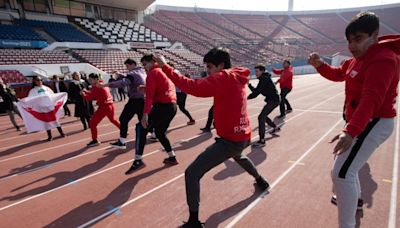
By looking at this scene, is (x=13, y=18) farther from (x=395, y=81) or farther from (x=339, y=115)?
(x=395, y=81)

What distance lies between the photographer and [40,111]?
7.32m

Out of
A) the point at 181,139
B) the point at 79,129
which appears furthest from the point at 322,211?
the point at 79,129

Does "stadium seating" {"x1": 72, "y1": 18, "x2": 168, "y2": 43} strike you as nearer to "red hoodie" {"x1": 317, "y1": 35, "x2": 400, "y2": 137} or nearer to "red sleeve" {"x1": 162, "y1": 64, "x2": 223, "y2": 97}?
"red sleeve" {"x1": 162, "y1": 64, "x2": 223, "y2": 97}

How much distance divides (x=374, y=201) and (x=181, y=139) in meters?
4.61

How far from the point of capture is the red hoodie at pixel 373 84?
6.40 feet

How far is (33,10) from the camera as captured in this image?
86.9ft

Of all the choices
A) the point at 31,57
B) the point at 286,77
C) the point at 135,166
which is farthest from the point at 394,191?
the point at 31,57

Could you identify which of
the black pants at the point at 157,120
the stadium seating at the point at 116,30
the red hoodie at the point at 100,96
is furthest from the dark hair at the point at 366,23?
the stadium seating at the point at 116,30

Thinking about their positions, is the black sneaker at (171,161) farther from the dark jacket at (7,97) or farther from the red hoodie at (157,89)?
the dark jacket at (7,97)

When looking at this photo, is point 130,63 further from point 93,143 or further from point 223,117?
point 223,117

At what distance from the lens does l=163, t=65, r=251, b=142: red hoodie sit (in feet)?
8.65

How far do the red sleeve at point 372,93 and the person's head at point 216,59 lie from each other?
1.37 meters

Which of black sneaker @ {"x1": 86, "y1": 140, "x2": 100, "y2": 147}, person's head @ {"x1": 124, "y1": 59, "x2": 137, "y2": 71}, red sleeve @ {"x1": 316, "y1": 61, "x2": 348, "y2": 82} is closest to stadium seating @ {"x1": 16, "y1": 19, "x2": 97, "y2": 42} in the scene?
black sneaker @ {"x1": 86, "y1": 140, "x2": 100, "y2": 147}

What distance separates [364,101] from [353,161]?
530mm
